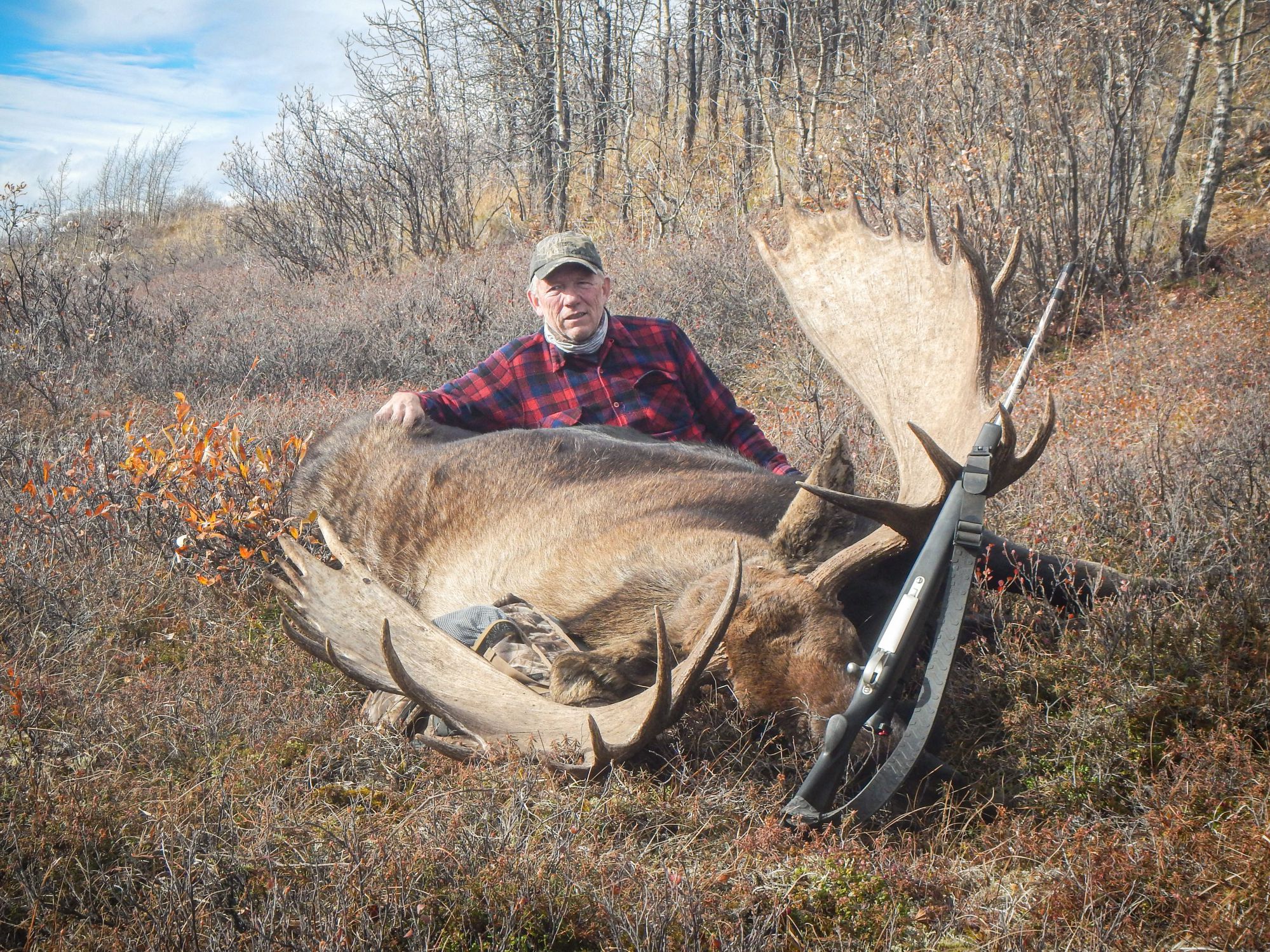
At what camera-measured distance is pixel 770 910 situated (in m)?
2.08

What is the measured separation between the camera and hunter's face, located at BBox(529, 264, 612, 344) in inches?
183

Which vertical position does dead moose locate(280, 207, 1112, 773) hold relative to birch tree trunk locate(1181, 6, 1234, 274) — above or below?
below

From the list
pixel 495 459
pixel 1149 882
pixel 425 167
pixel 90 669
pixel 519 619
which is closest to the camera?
pixel 1149 882

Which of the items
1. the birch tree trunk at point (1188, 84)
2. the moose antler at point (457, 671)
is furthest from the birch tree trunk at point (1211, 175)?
the moose antler at point (457, 671)

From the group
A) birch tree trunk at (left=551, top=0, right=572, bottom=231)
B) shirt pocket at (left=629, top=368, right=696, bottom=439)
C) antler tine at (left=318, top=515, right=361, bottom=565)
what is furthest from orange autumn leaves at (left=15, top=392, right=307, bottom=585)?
birch tree trunk at (left=551, top=0, right=572, bottom=231)

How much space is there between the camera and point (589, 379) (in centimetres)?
483

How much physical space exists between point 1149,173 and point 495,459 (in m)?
7.87

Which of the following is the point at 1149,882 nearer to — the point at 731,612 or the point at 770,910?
the point at 770,910

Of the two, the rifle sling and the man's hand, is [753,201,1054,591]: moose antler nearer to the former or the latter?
the rifle sling

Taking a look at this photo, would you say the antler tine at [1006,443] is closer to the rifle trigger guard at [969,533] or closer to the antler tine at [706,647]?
the rifle trigger guard at [969,533]

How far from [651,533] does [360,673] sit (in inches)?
38.8

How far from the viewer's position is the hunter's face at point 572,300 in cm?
466

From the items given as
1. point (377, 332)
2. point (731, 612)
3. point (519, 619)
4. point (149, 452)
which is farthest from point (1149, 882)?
point (377, 332)

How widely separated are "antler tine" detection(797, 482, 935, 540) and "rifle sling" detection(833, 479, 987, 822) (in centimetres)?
14
